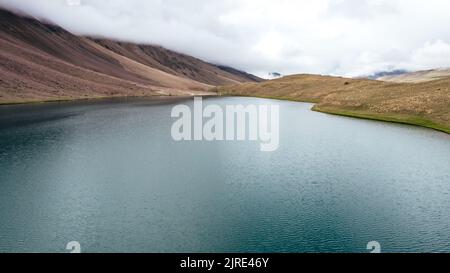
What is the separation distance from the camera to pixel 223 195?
138 feet

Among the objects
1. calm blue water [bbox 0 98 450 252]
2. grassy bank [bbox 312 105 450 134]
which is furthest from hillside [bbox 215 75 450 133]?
calm blue water [bbox 0 98 450 252]

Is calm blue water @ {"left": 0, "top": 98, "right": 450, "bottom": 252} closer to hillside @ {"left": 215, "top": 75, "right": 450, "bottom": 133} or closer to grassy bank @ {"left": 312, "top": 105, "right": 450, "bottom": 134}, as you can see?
grassy bank @ {"left": 312, "top": 105, "right": 450, "bottom": 134}

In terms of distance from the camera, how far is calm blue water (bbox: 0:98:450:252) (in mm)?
31125

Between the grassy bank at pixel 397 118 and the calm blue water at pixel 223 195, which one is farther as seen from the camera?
the grassy bank at pixel 397 118

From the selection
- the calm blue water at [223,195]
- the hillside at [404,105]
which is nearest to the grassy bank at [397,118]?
the hillside at [404,105]

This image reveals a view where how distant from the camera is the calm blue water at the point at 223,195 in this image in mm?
31125

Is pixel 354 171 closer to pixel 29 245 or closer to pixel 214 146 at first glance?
pixel 214 146

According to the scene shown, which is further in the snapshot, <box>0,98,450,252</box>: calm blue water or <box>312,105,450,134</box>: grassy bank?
<box>312,105,450,134</box>: grassy bank

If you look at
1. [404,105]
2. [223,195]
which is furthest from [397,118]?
[223,195]

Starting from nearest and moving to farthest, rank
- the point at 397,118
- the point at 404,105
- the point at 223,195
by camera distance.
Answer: the point at 223,195, the point at 397,118, the point at 404,105

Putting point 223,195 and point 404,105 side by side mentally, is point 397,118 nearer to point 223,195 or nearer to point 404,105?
point 404,105

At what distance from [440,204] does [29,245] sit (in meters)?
38.0

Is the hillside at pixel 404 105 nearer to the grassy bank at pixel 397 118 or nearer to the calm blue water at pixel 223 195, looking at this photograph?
the grassy bank at pixel 397 118

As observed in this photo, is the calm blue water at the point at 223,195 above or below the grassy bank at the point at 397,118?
below
